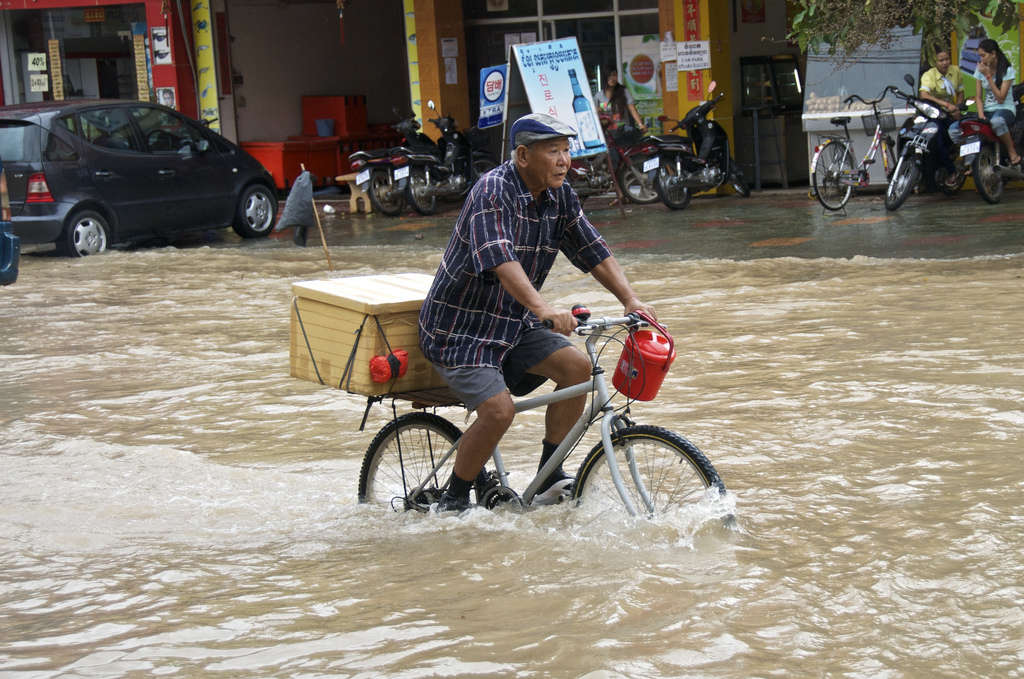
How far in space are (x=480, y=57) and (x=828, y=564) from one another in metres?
16.7

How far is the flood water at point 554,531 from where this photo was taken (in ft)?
13.0

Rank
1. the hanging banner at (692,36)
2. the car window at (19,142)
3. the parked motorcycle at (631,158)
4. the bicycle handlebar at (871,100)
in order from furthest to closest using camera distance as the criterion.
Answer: the hanging banner at (692,36) → the parked motorcycle at (631,158) → the bicycle handlebar at (871,100) → the car window at (19,142)

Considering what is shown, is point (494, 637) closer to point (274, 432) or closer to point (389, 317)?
point (389, 317)

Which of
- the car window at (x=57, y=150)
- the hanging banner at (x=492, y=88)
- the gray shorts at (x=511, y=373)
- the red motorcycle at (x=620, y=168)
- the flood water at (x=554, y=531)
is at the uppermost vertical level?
the hanging banner at (x=492, y=88)

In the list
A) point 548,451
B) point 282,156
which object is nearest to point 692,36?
point 282,156

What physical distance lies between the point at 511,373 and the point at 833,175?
10.8 metres

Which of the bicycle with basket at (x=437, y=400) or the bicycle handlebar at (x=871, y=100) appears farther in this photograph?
the bicycle handlebar at (x=871, y=100)

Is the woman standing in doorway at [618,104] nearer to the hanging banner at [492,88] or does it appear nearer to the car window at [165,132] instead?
the hanging banner at [492,88]

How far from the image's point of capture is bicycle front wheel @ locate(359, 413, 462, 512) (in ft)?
17.0

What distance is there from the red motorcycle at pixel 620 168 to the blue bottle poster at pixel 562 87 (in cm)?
89

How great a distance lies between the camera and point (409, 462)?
5.26 m

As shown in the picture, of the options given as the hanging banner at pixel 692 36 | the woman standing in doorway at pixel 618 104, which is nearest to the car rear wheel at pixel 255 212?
the woman standing in doorway at pixel 618 104

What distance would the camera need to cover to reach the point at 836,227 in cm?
1359

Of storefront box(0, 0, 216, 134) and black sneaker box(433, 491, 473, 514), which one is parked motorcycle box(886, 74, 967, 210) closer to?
black sneaker box(433, 491, 473, 514)
